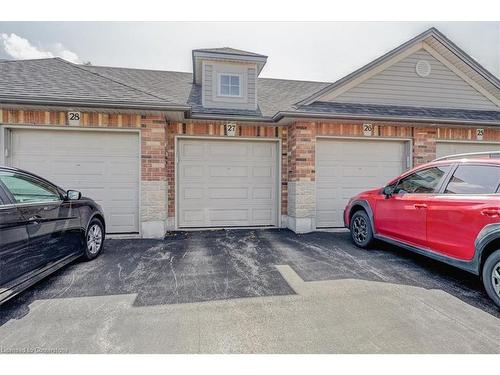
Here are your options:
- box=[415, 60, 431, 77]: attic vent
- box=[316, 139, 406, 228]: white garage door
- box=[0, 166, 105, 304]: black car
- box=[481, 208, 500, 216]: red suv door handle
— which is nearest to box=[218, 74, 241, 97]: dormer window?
box=[316, 139, 406, 228]: white garage door

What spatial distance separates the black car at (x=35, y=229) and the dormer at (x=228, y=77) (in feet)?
14.9

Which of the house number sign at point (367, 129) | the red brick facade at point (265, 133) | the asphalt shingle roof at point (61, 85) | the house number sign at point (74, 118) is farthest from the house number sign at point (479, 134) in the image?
the house number sign at point (74, 118)

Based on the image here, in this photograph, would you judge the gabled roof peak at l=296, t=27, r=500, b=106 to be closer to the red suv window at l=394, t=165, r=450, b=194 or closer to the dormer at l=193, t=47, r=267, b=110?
the dormer at l=193, t=47, r=267, b=110

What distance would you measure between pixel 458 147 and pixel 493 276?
19.3 ft

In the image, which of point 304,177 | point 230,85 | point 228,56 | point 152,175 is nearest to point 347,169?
point 304,177

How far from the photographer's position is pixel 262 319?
8.73 ft

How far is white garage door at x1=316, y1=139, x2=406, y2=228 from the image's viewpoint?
7012mm

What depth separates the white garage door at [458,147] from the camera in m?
7.35

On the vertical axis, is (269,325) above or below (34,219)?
below

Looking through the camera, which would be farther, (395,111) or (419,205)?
(395,111)

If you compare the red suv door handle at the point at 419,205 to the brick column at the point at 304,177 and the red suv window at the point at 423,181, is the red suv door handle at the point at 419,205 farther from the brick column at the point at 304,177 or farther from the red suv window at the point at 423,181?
the brick column at the point at 304,177

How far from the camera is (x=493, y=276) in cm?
292

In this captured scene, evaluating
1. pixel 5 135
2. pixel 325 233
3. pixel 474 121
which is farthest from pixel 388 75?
pixel 5 135

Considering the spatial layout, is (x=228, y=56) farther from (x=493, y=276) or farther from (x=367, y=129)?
(x=493, y=276)
